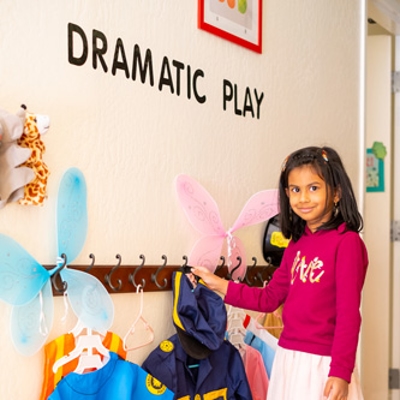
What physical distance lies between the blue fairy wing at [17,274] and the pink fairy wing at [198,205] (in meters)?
0.50

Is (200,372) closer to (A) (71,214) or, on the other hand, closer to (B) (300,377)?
(B) (300,377)

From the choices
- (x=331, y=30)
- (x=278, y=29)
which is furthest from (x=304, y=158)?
(x=331, y=30)

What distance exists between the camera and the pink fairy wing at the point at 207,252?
72.6 inches

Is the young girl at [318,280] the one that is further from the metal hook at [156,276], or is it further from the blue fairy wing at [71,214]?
the blue fairy wing at [71,214]

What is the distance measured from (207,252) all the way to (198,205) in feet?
0.46

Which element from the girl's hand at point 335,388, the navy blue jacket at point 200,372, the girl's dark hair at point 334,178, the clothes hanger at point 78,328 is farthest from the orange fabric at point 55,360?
the girl's dark hair at point 334,178

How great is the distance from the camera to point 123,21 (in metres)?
1.64

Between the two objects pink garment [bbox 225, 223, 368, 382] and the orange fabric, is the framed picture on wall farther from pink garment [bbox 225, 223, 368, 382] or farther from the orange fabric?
the orange fabric

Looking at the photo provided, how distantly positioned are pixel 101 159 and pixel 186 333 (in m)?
0.48

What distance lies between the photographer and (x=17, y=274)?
4.50 feet

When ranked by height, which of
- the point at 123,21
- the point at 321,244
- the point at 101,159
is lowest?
the point at 321,244

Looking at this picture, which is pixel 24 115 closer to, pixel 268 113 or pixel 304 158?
pixel 304 158

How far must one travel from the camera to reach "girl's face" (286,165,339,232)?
1.70 m

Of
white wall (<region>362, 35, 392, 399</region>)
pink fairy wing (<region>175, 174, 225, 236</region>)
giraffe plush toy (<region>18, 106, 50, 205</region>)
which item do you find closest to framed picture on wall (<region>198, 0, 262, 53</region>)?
pink fairy wing (<region>175, 174, 225, 236</region>)
